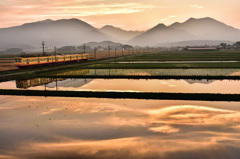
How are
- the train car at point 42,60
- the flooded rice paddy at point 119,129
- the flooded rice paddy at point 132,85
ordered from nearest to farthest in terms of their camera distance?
the flooded rice paddy at point 119,129
the flooded rice paddy at point 132,85
the train car at point 42,60

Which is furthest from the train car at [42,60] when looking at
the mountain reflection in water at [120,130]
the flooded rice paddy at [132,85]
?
the mountain reflection in water at [120,130]

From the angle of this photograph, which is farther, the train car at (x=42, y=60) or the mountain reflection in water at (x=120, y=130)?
the train car at (x=42, y=60)

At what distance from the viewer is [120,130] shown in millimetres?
15922

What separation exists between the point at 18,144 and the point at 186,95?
18.3 meters

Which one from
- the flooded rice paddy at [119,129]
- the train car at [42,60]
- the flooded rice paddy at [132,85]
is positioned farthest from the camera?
the train car at [42,60]

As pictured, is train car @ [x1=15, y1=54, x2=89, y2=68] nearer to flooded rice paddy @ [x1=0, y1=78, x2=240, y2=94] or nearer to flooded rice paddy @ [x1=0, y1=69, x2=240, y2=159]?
flooded rice paddy @ [x1=0, y1=78, x2=240, y2=94]

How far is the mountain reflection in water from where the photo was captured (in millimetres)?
12938

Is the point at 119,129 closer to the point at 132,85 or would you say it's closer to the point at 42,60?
the point at 132,85

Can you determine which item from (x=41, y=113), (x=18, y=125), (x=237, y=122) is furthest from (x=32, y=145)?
(x=237, y=122)

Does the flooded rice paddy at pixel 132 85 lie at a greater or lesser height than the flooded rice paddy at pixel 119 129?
greater

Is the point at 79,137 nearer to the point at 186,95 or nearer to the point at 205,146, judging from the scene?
the point at 205,146

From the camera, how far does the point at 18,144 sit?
13.9 metres

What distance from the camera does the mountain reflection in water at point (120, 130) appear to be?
1294 centimetres

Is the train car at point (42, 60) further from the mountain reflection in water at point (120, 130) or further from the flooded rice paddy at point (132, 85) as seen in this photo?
the mountain reflection in water at point (120, 130)
